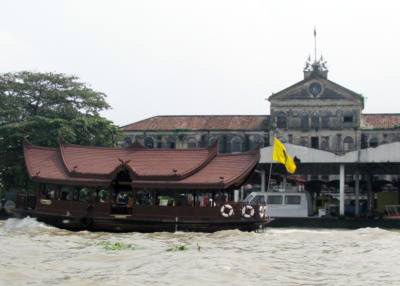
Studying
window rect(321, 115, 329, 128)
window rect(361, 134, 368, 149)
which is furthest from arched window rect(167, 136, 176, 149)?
window rect(361, 134, 368, 149)

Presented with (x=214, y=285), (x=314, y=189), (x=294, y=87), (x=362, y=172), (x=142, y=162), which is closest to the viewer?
(x=214, y=285)

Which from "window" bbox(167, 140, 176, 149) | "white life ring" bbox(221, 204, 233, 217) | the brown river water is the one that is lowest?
the brown river water

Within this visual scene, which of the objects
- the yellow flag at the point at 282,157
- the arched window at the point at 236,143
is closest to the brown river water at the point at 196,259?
the yellow flag at the point at 282,157

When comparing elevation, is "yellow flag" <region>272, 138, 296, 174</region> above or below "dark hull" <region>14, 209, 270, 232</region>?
above

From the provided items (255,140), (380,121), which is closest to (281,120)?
(255,140)

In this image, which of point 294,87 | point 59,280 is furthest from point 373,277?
point 294,87

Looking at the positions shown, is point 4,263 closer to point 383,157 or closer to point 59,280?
point 59,280

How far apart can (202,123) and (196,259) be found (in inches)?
2127

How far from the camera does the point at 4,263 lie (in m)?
16.5

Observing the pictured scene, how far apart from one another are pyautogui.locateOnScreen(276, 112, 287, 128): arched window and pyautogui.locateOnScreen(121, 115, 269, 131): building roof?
156 centimetres

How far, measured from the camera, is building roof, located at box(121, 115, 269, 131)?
7025cm

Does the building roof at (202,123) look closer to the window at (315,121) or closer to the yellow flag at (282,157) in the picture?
the window at (315,121)

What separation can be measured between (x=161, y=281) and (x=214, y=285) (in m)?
1.26

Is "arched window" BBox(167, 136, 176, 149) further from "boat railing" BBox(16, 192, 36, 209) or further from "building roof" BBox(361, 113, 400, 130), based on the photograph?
"boat railing" BBox(16, 192, 36, 209)
